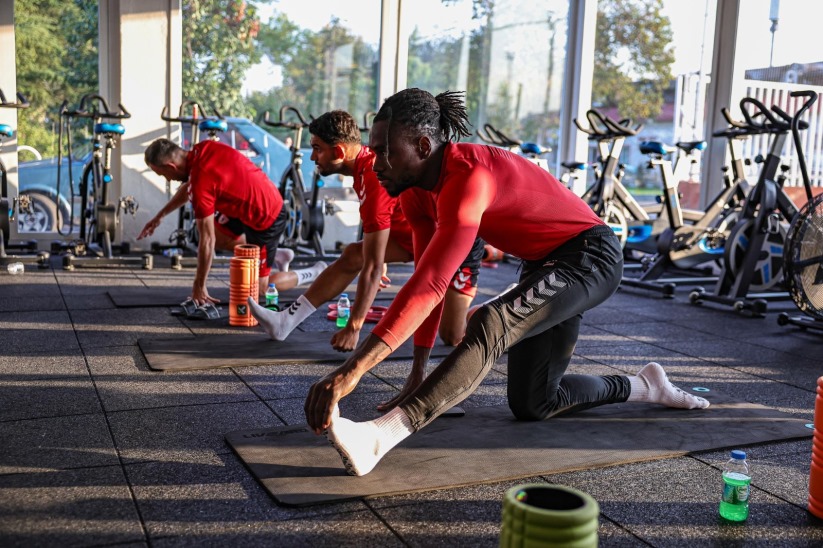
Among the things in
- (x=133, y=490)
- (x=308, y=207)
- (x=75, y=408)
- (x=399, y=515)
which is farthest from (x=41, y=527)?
(x=308, y=207)

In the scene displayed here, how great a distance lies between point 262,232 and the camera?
5.48 m

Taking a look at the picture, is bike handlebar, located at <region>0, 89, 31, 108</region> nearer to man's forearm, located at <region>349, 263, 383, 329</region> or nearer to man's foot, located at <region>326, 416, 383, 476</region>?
man's forearm, located at <region>349, 263, 383, 329</region>

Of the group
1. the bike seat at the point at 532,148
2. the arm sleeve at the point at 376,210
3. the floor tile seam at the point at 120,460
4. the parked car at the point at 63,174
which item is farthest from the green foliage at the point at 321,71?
the floor tile seam at the point at 120,460

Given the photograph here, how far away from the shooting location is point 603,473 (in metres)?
2.58

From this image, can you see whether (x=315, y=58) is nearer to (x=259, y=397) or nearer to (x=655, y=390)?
(x=259, y=397)

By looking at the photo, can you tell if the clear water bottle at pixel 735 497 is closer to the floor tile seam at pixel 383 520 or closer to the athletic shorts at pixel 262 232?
the floor tile seam at pixel 383 520

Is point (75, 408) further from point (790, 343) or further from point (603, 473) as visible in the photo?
point (790, 343)

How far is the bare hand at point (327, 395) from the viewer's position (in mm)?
2049

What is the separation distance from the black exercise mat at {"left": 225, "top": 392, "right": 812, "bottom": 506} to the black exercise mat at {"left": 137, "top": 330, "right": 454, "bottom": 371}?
3.30 feet

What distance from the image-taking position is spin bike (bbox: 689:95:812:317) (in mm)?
5750

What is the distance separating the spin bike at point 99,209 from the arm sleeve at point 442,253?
5.36 metres

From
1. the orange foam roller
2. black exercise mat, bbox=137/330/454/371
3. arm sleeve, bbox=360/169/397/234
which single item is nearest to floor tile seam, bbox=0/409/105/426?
black exercise mat, bbox=137/330/454/371

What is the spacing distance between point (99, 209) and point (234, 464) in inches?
206

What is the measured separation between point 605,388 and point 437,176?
1.14m
